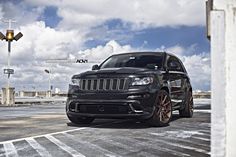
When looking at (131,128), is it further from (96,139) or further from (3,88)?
(3,88)

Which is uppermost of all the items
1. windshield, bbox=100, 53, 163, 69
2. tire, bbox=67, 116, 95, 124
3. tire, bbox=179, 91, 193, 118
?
windshield, bbox=100, 53, 163, 69

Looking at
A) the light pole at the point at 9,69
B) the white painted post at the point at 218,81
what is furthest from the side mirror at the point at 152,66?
the light pole at the point at 9,69

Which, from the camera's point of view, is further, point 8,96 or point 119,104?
point 8,96

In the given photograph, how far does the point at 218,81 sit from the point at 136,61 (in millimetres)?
5853

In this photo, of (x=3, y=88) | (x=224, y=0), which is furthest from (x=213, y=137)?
(x=3, y=88)

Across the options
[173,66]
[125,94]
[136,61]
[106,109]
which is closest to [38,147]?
[106,109]

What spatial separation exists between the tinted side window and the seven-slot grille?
179 centimetres

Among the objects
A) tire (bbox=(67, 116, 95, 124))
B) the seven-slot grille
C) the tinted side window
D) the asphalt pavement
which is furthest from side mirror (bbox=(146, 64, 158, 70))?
tire (bbox=(67, 116, 95, 124))

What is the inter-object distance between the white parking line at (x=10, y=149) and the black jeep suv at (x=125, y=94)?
216cm

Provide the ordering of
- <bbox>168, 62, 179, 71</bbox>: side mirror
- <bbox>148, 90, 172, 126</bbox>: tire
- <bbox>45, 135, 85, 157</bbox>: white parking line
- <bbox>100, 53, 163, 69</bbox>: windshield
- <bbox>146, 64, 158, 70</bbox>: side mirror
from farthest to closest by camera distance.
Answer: <bbox>168, 62, 179, 71</bbox>: side mirror → <bbox>100, 53, 163, 69</bbox>: windshield → <bbox>146, 64, 158, 70</bbox>: side mirror → <bbox>148, 90, 172, 126</bbox>: tire → <bbox>45, 135, 85, 157</bbox>: white parking line

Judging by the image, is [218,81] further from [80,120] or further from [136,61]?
[136,61]

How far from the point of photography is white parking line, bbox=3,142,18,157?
480 cm

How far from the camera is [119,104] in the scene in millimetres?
7141

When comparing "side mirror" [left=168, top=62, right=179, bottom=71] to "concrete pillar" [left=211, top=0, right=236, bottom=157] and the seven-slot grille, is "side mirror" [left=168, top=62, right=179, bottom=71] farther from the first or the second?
"concrete pillar" [left=211, top=0, right=236, bottom=157]
